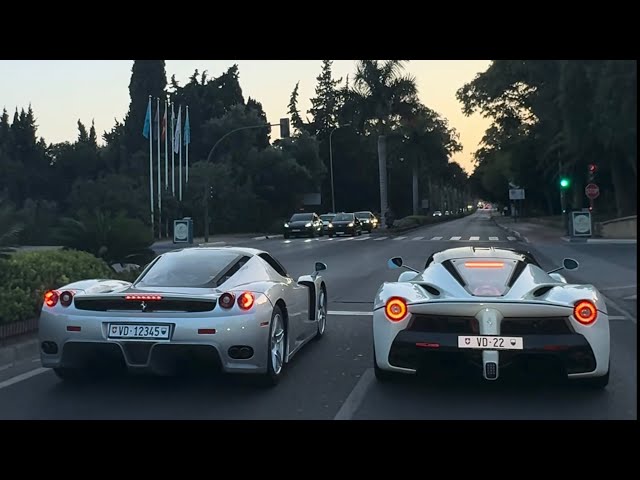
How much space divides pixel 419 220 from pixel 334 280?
44777 mm

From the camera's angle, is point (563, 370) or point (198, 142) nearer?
point (563, 370)

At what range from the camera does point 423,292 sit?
5973 millimetres

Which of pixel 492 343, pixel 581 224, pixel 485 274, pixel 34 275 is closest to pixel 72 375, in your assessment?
pixel 34 275

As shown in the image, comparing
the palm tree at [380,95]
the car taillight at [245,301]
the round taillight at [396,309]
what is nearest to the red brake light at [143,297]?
the car taillight at [245,301]

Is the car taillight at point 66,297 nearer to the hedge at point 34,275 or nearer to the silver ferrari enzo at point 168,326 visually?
the silver ferrari enzo at point 168,326

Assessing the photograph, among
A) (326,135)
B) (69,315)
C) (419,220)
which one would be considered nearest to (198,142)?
(419,220)

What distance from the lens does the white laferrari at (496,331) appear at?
18.0ft

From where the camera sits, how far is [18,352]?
7562 millimetres

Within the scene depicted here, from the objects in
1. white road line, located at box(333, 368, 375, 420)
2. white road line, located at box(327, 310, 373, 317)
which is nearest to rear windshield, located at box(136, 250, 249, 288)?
white road line, located at box(333, 368, 375, 420)

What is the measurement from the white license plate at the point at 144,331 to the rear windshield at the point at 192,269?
0.66 metres

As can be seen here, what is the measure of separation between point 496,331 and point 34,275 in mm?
5988

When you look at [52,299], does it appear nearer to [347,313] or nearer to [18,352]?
[18,352]
